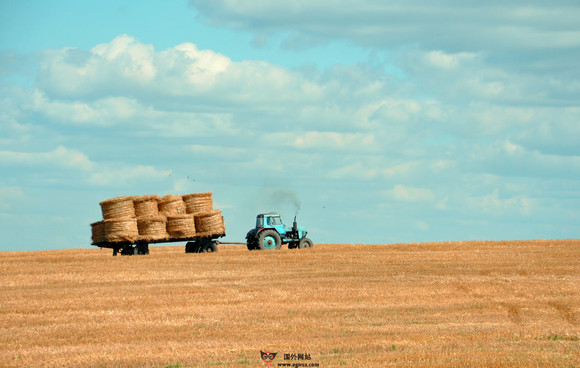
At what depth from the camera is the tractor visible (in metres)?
38.8

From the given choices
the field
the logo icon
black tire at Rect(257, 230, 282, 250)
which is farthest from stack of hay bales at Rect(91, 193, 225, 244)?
the logo icon

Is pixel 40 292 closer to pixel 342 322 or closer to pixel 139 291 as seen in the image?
pixel 139 291

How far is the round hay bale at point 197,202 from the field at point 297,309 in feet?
8.63

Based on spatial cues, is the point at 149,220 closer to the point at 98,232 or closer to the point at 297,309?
the point at 98,232

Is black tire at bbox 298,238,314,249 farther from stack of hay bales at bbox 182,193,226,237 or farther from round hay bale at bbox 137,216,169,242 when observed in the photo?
round hay bale at bbox 137,216,169,242

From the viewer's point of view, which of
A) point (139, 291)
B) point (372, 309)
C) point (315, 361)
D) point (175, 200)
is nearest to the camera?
point (315, 361)

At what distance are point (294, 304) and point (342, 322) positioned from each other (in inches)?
132

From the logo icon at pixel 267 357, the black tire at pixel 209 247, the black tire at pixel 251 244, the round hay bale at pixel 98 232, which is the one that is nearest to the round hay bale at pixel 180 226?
the black tire at pixel 209 247

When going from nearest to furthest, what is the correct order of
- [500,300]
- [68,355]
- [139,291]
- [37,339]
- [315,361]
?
1. [315,361]
2. [68,355]
3. [37,339]
4. [500,300]
5. [139,291]

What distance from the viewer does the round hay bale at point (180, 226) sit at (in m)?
36.5

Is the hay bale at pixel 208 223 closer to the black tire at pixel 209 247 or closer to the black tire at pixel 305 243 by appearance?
the black tire at pixel 209 247

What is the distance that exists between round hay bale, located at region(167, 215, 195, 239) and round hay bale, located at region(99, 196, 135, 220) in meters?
2.05

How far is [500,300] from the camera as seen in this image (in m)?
22.4

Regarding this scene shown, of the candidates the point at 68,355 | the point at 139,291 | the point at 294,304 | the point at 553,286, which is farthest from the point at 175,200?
the point at 68,355
